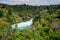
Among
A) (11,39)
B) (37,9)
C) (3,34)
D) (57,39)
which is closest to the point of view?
(57,39)

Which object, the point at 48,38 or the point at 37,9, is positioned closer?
the point at 48,38

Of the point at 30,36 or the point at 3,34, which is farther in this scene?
the point at 3,34

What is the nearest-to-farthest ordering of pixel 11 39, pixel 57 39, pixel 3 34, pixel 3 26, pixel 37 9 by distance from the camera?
pixel 57 39 → pixel 11 39 → pixel 3 34 → pixel 3 26 → pixel 37 9

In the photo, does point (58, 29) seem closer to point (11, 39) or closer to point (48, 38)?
point (48, 38)

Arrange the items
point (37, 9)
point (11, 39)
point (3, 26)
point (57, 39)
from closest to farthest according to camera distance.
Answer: point (57, 39), point (11, 39), point (3, 26), point (37, 9)

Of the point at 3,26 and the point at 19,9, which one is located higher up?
the point at 3,26

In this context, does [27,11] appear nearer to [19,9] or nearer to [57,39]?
[19,9]

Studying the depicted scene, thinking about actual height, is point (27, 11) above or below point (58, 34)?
below

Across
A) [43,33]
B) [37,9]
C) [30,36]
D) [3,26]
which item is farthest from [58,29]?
[37,9]

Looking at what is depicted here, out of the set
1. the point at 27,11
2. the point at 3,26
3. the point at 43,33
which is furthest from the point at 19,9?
the point at 43,33
